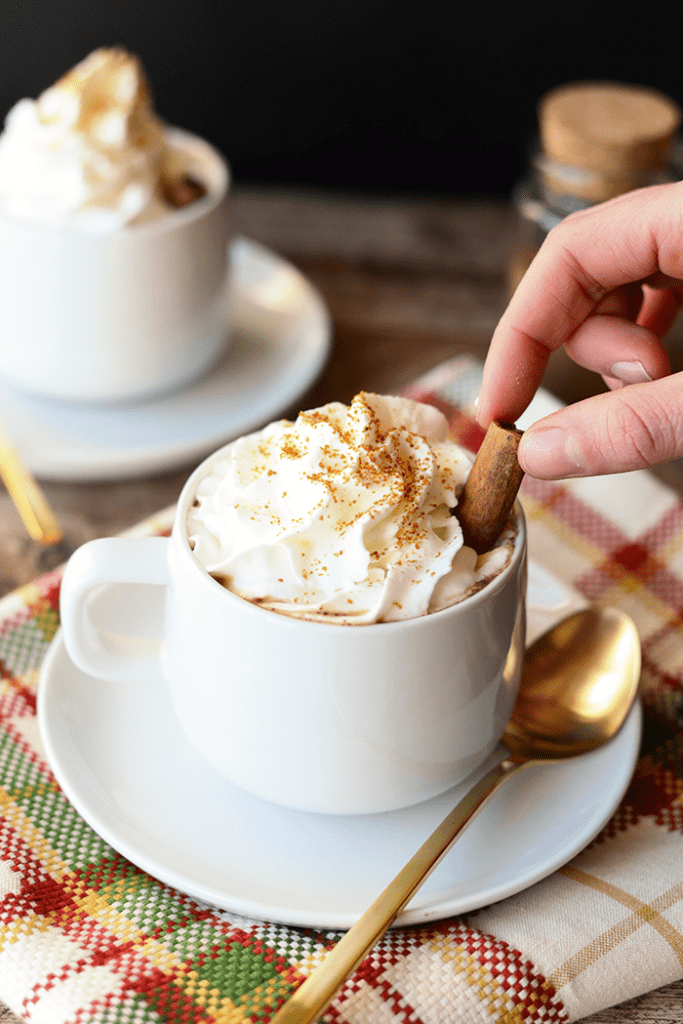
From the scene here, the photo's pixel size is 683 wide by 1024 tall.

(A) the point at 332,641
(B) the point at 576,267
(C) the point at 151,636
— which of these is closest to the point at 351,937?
(A) the point at 332,641

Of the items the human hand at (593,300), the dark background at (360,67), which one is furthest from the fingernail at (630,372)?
the dark background at (360,67)

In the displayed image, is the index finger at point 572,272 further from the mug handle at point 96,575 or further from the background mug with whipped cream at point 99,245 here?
the background mug with whipped cream at point 99,245

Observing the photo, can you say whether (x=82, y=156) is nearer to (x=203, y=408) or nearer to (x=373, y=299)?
(x=203, y=408)

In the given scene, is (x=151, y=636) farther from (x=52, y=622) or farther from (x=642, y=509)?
(x=642, y=509)

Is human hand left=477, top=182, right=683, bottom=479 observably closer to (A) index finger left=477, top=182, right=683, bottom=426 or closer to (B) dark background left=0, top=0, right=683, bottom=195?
(A) index finger left=477, top=182, right=683, bottom=426

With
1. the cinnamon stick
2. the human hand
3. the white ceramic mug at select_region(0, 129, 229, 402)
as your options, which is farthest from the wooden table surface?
the cinnamon stick
